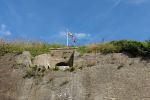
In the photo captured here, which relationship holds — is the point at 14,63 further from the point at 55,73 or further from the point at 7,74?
the point at 55,73

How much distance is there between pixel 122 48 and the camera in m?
19.5

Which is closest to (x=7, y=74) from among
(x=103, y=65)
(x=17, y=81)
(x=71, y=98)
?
(x=17, y=81)

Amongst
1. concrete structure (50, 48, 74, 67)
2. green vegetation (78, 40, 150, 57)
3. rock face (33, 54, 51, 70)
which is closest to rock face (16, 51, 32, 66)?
rock face (33, 54, 51, 70)

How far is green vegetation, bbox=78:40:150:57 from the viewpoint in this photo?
62.3 ft

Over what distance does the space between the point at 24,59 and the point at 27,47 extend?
116 cm

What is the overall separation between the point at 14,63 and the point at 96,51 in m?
4.37

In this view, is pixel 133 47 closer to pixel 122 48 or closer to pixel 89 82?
pixel 122 48

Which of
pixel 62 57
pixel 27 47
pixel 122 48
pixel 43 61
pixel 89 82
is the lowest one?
pixel 89 82

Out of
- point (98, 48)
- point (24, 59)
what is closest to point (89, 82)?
point (98, 48)

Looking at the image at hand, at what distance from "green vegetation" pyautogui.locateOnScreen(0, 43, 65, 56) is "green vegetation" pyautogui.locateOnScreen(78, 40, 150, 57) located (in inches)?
77.1

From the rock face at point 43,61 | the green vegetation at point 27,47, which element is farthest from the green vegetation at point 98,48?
the rock face at point 43,61

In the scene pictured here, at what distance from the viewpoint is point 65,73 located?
19.1m

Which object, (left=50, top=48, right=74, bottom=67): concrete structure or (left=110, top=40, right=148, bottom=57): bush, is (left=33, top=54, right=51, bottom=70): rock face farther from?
(left=110, top=40, right=148, bottom=57): bush

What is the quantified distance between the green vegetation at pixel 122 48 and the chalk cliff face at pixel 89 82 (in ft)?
1.20
